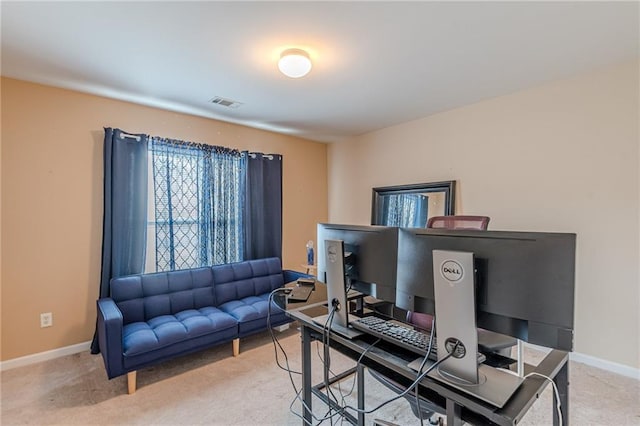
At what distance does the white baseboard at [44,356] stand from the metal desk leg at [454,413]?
326 centimetres

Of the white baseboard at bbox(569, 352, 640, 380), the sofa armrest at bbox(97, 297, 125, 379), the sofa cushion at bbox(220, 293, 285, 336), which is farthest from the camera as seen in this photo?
the sofa cushion at bbox(220, 293, 285, 336)

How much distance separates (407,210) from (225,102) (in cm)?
247

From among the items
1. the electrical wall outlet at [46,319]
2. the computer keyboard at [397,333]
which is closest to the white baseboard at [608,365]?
the computer keyboard at [397,333]

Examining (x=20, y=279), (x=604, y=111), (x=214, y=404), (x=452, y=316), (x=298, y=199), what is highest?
(x=604, y=111)

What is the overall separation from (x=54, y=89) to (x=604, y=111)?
15.6 ft

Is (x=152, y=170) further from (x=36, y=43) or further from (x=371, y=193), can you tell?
(x=371, y=193)

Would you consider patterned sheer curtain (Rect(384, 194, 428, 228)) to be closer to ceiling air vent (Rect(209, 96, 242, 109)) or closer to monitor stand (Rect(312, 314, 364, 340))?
ceiling air vent (Rect(209, 96, 242, 109))

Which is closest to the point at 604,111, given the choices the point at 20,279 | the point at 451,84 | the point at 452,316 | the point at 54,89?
the point at 451,84

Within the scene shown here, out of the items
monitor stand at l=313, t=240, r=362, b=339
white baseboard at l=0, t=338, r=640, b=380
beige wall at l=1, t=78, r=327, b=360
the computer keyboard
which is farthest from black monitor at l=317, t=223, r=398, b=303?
beige wall at l=1, t=78, r=327, b=360

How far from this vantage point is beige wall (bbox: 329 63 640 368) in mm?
2375

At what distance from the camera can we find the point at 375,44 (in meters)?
2.08

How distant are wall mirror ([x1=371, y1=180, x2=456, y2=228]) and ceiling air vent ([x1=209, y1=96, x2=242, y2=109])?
6.95ft

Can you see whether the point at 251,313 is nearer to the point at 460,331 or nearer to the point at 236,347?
the point at 236,347

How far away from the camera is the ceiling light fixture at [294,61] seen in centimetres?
212
